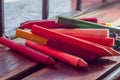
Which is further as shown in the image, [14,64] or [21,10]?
[21,10]

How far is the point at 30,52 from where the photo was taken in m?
0.77

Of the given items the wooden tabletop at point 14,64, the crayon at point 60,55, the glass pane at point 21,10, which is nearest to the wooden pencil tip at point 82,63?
the crayon at point 60,55

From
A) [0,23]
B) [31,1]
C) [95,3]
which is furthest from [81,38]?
[31,1]

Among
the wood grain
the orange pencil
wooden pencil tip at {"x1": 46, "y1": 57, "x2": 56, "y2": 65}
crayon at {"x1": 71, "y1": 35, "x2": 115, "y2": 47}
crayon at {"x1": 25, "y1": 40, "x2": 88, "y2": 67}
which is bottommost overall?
the wood grain

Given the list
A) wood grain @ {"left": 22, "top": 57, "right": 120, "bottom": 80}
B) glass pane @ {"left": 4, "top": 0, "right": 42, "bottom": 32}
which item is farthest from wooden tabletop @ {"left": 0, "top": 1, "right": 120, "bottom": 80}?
glass pane @ {"left": 4, "top": 0, "right": 42, "bottom": 32}

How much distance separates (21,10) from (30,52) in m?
0.90

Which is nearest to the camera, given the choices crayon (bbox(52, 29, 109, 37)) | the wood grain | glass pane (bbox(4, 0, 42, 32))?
the wood grain

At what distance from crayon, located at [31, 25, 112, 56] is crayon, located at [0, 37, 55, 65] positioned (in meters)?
0.05

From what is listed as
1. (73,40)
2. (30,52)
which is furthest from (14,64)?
(73,40)

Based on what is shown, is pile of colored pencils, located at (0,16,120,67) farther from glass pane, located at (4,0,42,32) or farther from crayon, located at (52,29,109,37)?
glass pane, located at (4,0,42,32)

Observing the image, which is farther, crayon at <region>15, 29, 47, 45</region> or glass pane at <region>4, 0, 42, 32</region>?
glass pane at <region>4, 0, 42, 32</region>

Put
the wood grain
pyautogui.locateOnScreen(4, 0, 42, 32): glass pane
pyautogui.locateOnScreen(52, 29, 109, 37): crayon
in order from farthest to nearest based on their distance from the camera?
pyautogui.locateOnScreen(4, 0, 42, 32): glass pane, pyautogui.locateOnScreen(52, 29, 109, 37): crayon, the wood grain

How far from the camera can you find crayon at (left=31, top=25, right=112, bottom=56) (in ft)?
2.39

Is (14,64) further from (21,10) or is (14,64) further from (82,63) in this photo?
(21,10)
